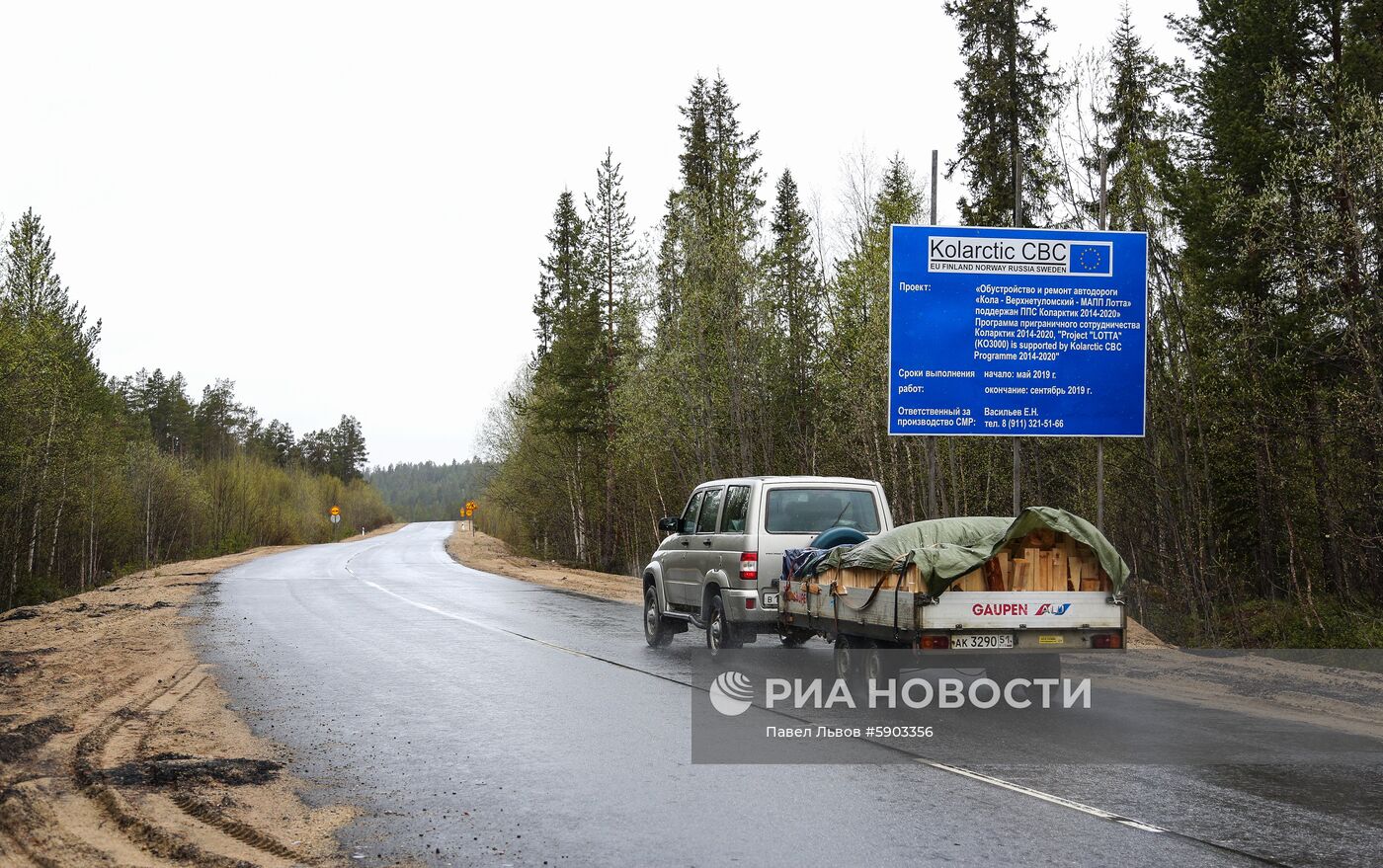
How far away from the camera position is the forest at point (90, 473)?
132 feet

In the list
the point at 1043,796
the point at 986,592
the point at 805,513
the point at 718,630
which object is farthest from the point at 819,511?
the point at 1043,796

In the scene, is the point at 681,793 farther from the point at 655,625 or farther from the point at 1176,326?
the point at 1176,326

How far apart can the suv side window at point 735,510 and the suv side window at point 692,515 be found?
0.92 m

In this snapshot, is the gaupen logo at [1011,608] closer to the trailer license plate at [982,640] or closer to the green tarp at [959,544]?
the trailer license plate at [982,640]

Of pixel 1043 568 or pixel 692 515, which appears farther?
pixel 692 515

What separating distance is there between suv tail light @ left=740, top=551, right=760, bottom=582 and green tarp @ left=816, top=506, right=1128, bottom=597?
195cm

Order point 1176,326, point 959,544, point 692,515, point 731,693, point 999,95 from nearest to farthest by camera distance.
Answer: point 959,544 < point 731,693 < point 692,515 < point 1176,326 < point 999,95

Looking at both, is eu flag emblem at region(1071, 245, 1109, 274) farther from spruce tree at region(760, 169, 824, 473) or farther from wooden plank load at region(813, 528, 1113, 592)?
spruce tree at region(760, 169, 824, 473)

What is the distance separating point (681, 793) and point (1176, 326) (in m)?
Result: 18.0

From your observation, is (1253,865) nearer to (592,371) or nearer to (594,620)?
(594,620)

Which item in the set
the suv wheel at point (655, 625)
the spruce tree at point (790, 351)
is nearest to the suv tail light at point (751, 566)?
the suv wheel at point (655, 625)

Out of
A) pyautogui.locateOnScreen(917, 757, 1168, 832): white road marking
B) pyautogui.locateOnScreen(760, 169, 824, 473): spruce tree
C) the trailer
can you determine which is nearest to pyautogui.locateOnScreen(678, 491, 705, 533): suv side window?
the trailer

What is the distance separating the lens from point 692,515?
1405cm

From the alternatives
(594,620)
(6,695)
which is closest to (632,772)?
(6,695)
